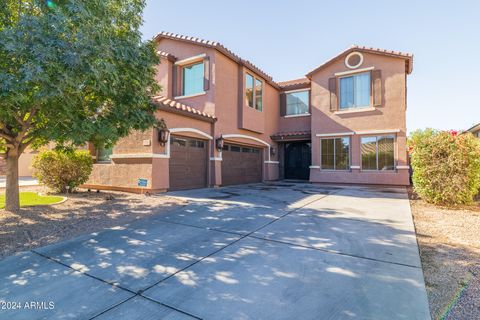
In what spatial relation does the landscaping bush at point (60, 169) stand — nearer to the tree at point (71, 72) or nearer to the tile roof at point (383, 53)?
the tree at point (71, 72)

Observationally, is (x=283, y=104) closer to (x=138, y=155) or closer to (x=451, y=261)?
(x=138, y=155)

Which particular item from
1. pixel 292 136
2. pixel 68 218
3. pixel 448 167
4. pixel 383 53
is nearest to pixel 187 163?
pixel 68 218

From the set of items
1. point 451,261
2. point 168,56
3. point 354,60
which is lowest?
point 451,261

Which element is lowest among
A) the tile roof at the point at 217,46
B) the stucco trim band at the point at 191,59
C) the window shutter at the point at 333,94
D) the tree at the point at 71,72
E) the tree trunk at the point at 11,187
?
the tree trunk at the point at 11,187

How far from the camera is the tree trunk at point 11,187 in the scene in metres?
6.43

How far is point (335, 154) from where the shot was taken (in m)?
14.7

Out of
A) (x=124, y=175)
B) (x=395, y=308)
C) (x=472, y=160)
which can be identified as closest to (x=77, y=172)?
(x=124, y=175)

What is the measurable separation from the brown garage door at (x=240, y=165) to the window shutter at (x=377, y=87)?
7422 mm

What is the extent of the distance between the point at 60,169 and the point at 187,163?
5019 millimetres

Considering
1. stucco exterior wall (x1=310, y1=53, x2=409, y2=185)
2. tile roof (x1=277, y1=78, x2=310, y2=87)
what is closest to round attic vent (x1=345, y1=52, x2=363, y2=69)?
stucco exterior wall (x1=310, y1=53, x2=409, y2=185)

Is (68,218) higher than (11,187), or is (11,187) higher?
(11,187)

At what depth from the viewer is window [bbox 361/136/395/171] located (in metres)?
13.3

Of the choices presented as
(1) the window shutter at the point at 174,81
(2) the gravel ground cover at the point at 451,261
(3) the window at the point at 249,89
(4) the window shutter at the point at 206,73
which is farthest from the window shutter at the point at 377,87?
(1) the window shutter at the point at 174,81

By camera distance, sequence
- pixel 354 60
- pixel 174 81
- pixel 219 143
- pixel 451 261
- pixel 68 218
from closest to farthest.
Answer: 1. pixel 451 261
2. pixel 68 218
3. pixel 219 143
4. pixel 174 81
5. pixel 354 60
